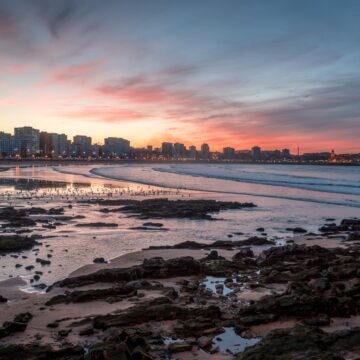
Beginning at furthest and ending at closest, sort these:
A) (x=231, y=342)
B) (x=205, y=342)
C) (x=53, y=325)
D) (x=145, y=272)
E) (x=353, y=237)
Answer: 1. (x=353, y=237)
2. (x=145, y=272)
3. (x=53, y=325)
4. (x=231, y=342)
5. (x=205, y=342)

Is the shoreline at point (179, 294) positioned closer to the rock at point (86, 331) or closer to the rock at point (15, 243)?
the rock at point (86, 331)

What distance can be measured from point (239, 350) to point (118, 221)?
22.5 metres

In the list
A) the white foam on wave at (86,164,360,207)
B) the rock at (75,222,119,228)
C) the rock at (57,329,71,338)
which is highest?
the rock at (57,329,71,338)

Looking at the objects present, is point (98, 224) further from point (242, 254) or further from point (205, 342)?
point (205, 342)

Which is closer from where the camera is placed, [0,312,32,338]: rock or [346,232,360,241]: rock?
[0,312,32,338]: rock

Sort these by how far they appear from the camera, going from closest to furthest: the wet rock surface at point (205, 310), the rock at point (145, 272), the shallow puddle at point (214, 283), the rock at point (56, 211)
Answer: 1. the wet rock surface at point (205, 310)
2. the shallow puddle at point (214, 283)
3. the rock at point (145, 272)
4. the rock at point (56, 211)

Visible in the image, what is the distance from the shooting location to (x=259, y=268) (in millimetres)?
18484

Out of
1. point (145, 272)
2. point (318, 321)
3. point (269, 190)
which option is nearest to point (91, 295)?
point (145, 272)

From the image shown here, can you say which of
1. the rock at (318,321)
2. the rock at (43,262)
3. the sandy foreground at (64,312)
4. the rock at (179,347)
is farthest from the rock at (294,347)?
the rock at (43,262)

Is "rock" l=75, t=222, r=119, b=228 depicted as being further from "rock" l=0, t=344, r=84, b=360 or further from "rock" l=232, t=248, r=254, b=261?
"rock" l=0, t=344, r=84, b=360

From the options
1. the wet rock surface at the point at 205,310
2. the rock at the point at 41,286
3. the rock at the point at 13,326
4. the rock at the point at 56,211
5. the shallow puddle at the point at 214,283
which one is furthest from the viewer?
the rock at the point at 56,211

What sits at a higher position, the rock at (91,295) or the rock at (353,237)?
the rock at (91,295)

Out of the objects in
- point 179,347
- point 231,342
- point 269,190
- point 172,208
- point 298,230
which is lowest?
point 269,190

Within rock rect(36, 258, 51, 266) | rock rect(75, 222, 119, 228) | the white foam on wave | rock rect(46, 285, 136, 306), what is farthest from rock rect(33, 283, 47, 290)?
the white foam on wave
